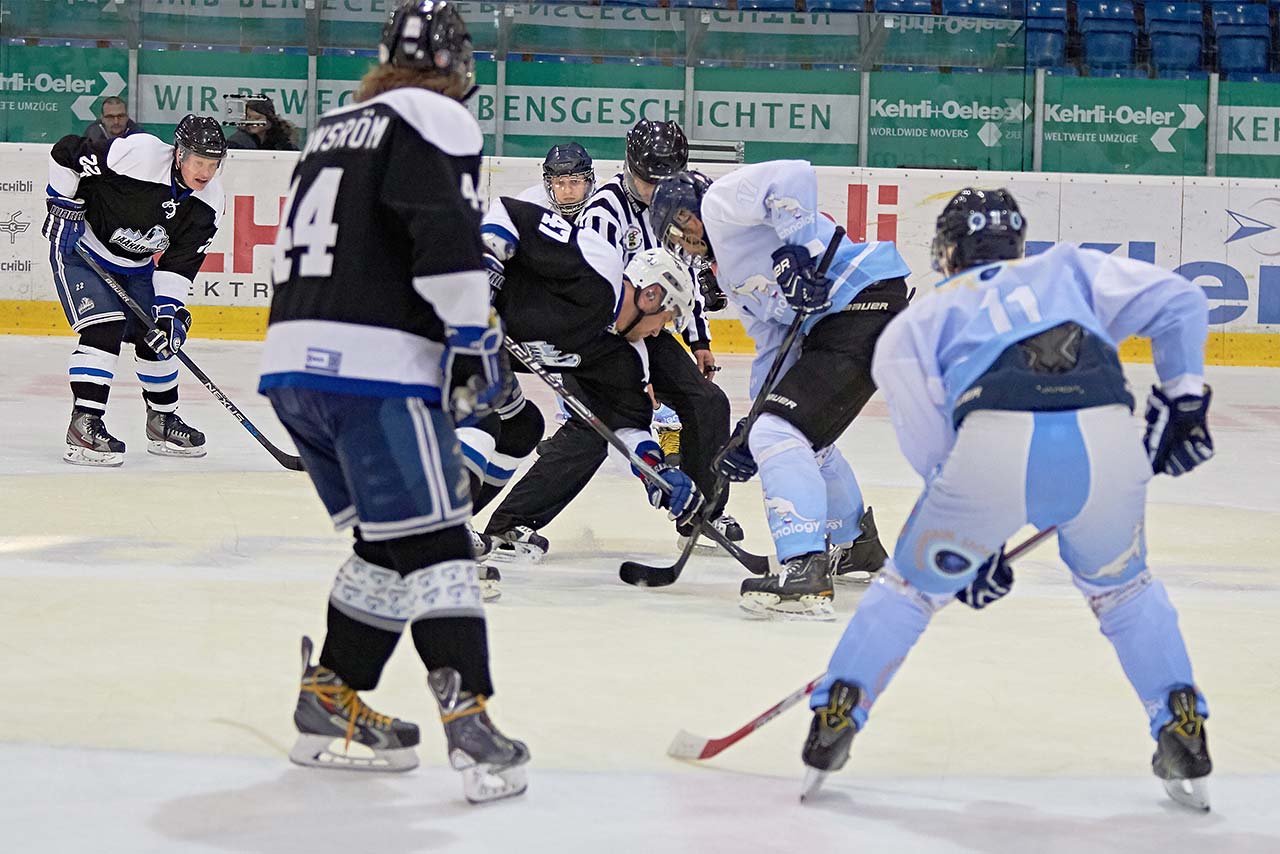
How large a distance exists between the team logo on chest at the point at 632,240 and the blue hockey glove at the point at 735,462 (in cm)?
110

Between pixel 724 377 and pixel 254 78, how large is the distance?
3326 millimetres

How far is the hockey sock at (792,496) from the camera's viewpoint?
3.67 metres

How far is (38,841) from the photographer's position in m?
2.08

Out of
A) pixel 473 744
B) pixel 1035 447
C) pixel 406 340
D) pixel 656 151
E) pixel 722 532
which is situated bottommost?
pixel 722 532

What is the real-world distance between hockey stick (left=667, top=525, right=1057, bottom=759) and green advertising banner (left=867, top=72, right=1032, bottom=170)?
7.27 m

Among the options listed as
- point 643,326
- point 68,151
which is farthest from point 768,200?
point 68,151

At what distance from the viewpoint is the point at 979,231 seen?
7.84 ft

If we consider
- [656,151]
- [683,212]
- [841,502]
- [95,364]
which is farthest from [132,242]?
[841,502]

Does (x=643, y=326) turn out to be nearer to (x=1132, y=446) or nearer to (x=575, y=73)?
(x=1132, y=446)

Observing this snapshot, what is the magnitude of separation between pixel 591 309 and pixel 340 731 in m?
1.66

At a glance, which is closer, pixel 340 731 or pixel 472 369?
pixel 472 369

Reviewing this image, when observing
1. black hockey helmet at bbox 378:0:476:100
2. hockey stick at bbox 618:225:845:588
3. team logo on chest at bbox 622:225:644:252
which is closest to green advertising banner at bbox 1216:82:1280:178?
team logo on chest at bbox 622:225:644:252

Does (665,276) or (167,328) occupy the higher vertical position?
(665,276)

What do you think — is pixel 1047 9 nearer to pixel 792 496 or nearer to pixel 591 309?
pixel 591 309
